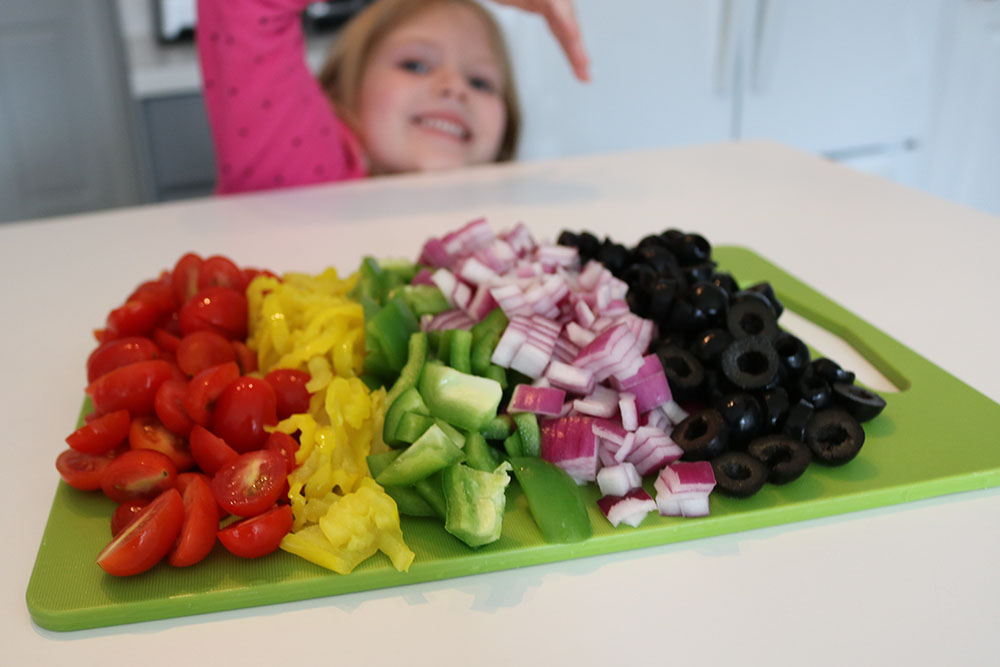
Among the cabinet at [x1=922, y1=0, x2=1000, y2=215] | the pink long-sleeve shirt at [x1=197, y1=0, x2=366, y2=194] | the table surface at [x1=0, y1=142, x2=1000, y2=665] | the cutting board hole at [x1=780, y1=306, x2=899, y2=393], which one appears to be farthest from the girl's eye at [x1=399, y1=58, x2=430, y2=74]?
the cabinet at [x1=922, y1=0, x2=1000, y2=215]

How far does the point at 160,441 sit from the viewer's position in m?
0.84

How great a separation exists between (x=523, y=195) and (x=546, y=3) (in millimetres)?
370

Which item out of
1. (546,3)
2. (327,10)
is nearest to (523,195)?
(546,3)

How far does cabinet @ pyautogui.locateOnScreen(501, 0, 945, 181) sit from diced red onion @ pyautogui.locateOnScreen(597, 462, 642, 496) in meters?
2.63

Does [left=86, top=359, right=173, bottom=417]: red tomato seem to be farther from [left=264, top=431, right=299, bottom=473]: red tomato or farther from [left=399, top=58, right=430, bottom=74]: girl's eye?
[left=399, top=58, right=430, bottom=74]: girl's eye

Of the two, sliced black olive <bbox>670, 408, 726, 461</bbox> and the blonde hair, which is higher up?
the blonde hair

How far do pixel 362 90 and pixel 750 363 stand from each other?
5.50 ft

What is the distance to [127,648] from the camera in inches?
26.3

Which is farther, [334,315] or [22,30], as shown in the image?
[22,30]

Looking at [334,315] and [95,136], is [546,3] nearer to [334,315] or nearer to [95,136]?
[334,315]

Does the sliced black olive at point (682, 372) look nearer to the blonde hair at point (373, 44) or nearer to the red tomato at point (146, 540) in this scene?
the red tomato at point (146, 540)

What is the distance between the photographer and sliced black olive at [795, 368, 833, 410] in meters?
0.88

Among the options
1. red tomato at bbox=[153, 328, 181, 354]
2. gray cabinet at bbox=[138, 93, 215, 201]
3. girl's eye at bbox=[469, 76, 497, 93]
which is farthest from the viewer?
gray cabinet at bbox=[138, 93, 215, 201]

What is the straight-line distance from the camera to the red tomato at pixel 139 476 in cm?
78
